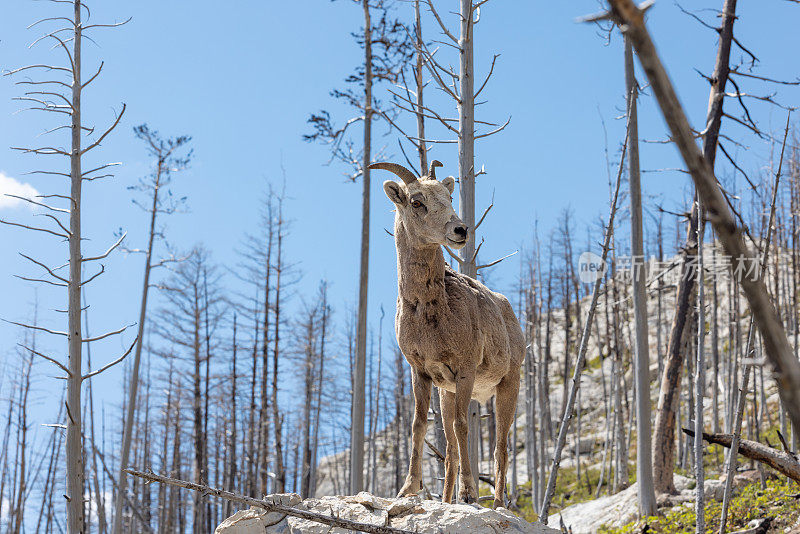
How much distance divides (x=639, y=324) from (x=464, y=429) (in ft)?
19.0

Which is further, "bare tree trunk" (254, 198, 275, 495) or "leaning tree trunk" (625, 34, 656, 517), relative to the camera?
"bare tree trunk" (254, 198, 275, 495)

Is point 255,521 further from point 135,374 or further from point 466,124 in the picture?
point 135,374

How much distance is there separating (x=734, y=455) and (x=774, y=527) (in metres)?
4.42

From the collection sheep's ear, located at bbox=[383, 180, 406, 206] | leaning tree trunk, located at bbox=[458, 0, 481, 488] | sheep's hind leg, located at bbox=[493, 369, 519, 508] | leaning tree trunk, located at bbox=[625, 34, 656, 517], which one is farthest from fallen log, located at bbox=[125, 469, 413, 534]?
leaning tree trunk, located at bbox=[625, 34, 656, 517]

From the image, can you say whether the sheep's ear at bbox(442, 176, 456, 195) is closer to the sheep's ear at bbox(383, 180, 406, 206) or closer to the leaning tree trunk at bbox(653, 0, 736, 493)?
the sheep's ear at bbox(383, 180, 406, 206)

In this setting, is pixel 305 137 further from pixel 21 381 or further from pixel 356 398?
pixel 21 381

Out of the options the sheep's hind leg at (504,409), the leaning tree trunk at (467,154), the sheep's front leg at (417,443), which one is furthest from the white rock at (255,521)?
the leaning tree trunk at (467,154)

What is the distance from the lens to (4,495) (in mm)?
19875

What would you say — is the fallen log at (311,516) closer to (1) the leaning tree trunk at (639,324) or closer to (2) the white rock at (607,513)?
(1) the leaning tree trunk at (639,324)

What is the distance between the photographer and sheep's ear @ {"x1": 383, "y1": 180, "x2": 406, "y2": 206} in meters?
4.41

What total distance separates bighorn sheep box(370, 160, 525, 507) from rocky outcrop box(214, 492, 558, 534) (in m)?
0.20

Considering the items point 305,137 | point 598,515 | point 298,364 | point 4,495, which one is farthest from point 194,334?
point 598,515

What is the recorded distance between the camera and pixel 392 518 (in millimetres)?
4180

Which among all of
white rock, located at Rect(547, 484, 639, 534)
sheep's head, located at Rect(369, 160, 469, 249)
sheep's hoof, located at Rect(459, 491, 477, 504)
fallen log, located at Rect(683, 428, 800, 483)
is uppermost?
sheep's head, located at Rect(369, 160, 469, 249)
